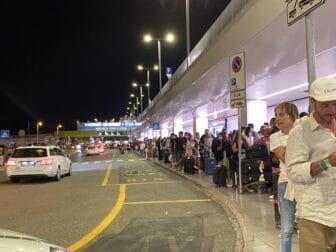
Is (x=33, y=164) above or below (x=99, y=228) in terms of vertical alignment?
above

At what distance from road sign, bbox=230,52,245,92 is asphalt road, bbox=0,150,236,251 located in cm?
304

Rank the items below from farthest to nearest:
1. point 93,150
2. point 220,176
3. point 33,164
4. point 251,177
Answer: point 93,150 < point 33,164 < point 220,176 < point 251,177

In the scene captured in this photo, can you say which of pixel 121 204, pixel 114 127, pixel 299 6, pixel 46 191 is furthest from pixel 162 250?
pixel 114 127

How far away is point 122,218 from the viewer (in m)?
10.2

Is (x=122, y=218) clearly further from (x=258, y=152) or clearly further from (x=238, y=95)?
(x=238, y=95)

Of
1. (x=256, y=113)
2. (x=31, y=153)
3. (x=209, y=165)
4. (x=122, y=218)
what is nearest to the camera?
(x=122, y=218)

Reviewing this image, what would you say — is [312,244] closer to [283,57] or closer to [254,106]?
[283,57]

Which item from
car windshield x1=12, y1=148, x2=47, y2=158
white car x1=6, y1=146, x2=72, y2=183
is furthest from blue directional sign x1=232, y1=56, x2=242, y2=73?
car windshield x1=12, y1=148, x2=47, y2=158

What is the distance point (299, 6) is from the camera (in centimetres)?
589

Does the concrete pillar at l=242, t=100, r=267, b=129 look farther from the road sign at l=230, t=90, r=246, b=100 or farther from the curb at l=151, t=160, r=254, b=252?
the road sign at l=230, t=90, r=246, b=100

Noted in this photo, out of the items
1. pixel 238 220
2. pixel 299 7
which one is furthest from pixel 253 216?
pixel 299 7

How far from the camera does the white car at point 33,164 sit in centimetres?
2008

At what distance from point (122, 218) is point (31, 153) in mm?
11609

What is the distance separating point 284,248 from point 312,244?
198cm
